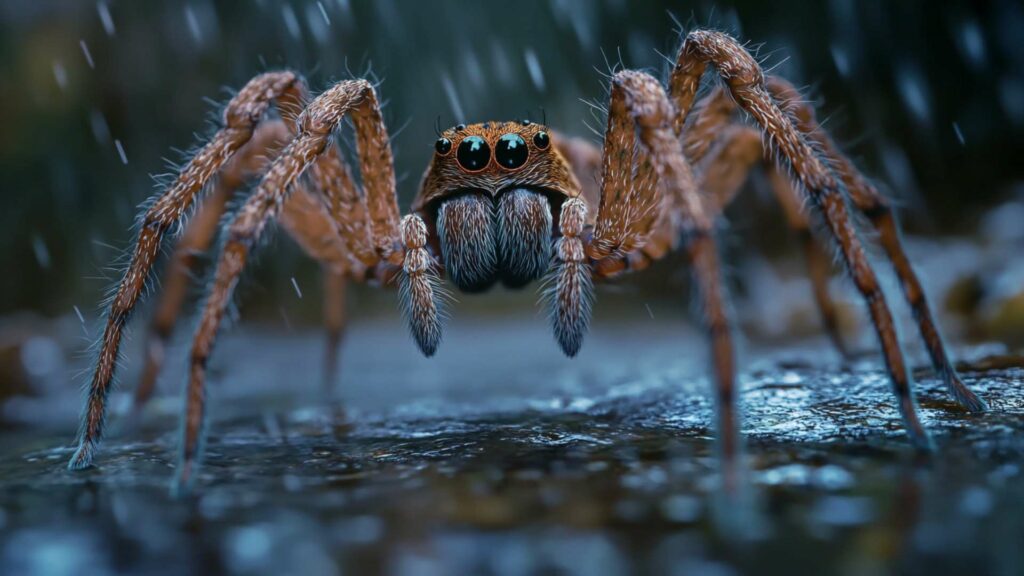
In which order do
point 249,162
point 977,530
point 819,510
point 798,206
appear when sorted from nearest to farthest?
point 977,530
point 819,510
point 249,162
point 798,206

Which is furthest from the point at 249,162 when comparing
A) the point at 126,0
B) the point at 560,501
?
the point at 126,0

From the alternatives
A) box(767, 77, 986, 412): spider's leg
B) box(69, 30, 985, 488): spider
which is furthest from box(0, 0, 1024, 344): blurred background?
box(767, 77, 986, 412): spider's leg

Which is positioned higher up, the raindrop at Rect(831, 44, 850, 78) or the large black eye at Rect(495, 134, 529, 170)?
the raindrop at Rect(831, 44, 850, 78)

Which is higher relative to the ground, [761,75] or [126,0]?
[126,0]

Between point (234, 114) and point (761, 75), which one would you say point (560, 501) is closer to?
point (761, 75)

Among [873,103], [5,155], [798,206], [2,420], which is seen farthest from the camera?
[873,103]

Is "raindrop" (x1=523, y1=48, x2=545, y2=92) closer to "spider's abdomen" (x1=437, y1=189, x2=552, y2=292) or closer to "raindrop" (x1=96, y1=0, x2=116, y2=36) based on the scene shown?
"raindrop" (x1=96, y1=0, x2=116, y2=36)
